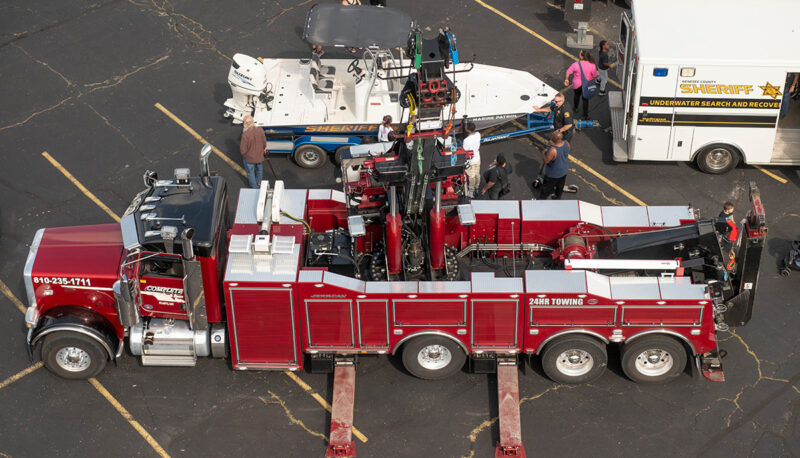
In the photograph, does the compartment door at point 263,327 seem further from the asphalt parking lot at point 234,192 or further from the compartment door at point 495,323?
the compartment door at point 495,323

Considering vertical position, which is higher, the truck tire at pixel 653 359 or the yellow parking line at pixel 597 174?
the yellow parking line at pixel 597 174

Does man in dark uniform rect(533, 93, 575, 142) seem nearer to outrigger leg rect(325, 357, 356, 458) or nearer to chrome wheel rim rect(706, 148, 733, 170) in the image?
chrome wheel rim rect(706, 148, 733, 170)

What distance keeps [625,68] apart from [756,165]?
310 cm

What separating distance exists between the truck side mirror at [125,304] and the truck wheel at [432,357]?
12.4 ft

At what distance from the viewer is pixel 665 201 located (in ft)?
57.6

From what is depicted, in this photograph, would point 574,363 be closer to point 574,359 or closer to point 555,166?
point 574,359

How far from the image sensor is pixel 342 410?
43.7 ft

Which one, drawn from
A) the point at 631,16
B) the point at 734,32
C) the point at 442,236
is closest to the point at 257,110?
the point at 442,236

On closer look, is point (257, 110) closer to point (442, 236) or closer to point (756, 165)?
point (442, 236)

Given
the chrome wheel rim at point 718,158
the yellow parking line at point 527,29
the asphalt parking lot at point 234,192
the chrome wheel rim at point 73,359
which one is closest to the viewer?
the asphalt parking lot at point 234,192

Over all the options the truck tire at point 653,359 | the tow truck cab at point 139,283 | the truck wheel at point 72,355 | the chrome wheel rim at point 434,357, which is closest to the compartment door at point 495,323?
the chrome wheel rim at point 434,357

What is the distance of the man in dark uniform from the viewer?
17.9 metres

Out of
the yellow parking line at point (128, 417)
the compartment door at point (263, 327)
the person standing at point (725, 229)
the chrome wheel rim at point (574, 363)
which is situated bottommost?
the yellow parking line at point (128, 417)

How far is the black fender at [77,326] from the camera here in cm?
1332
